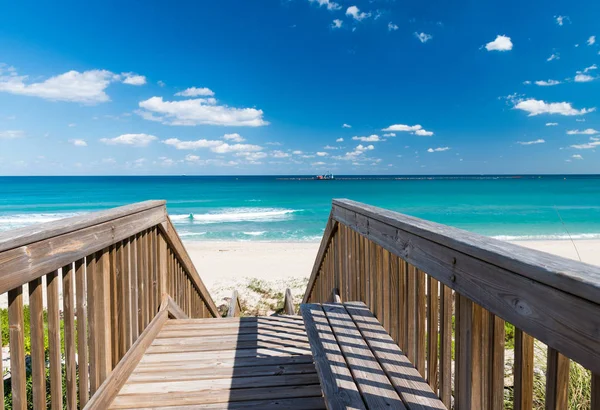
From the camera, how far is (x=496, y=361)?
3.53 feet

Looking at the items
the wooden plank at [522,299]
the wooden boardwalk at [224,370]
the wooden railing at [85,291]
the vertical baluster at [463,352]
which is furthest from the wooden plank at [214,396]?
the wooden plank at [522,299]

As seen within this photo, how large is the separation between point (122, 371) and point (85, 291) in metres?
0.60

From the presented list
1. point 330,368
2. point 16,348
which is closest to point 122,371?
point 16,348

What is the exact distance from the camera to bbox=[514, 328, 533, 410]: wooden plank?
0.94m

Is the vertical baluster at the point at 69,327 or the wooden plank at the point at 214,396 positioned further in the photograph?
the wooden plank at the point at 214,396

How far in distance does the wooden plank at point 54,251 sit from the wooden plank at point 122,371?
0.69 m

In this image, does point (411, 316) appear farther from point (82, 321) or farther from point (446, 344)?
point (82, 321)

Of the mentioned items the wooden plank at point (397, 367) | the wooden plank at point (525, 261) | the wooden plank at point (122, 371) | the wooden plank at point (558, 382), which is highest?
the wooden plank at point (525, 261)

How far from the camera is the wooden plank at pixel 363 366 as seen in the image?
1.42m

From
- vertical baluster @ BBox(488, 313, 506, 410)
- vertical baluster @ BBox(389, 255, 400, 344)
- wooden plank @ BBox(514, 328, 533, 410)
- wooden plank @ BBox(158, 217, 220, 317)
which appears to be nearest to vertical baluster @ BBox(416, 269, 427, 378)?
vertical baluster @ BBox(389, 255, 400, 344)

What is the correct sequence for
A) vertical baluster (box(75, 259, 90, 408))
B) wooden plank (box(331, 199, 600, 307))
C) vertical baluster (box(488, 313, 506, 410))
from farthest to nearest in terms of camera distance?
1. vertical baluster (box(75, 259, 90, 408))
2. vertical baluster (box(488, 313, 506, 410))
3. wooden plank (box(331, 199, 600, 307))

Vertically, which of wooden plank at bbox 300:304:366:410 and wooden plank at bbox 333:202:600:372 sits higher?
wooden plank at bbox 333:202:600:372

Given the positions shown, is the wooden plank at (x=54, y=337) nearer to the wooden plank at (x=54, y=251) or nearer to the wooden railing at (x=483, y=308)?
the wooden plank at (x=54, y=251)

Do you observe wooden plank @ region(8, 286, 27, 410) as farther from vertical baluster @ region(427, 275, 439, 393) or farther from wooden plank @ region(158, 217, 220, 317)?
wooden plank @ region(158, 217, 220, 317)
